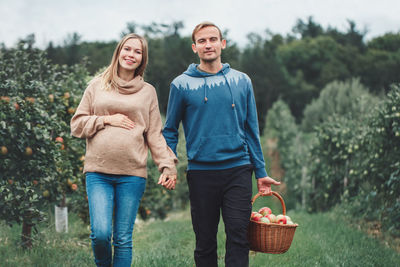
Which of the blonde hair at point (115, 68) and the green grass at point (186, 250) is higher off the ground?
the blonde hair at point (115, 68)

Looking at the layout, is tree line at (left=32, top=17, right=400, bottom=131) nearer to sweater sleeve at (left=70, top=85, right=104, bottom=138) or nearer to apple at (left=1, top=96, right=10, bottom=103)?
apple at (left=1, top=96, right=10, bottom=103)

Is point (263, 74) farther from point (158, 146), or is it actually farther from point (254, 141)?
point (158, 146)

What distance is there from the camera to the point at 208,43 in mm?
3354

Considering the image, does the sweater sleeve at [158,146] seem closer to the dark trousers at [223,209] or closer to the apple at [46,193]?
the dark trousers at [223,209]

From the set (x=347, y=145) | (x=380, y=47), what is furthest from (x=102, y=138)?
(x=380, y=47)

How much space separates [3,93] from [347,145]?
7.43 metres

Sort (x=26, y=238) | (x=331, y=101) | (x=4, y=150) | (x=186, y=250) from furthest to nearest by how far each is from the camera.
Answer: (x=331, y=101)
(x=186, y=250)
(x=26, y=238)
(x=4, y=150)

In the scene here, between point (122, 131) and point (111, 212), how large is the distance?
1.89 ft

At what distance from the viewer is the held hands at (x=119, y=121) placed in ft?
10.3

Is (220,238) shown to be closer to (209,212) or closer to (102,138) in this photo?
(209,212)

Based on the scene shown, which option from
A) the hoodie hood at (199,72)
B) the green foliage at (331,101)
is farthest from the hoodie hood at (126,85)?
the green foliage at (331,101)

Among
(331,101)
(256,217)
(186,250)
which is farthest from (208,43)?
(331,101)

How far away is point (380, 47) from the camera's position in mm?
46188

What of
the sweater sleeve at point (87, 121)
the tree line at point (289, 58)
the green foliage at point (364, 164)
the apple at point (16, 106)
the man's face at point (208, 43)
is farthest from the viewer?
the tree line at point (289, 58)
